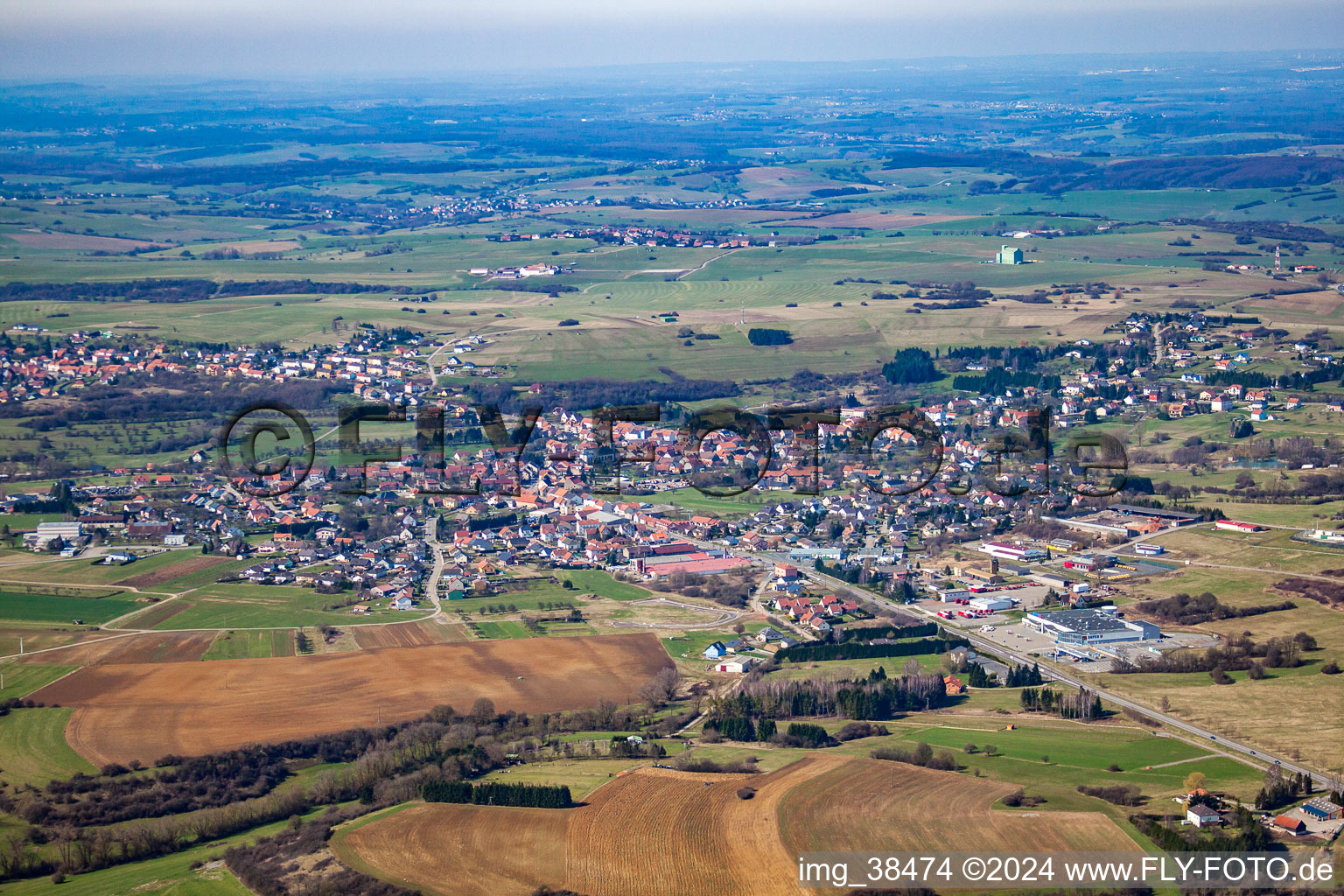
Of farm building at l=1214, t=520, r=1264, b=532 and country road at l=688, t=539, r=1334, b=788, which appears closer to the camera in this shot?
country road at l=688, t=539, r=1334, b=788

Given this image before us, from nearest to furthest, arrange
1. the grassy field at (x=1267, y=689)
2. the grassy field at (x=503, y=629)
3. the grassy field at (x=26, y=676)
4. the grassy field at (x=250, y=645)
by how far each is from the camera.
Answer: the grassy field at (x=1267, y=689)
the grassy field at (x=26, y=676)
the grassy field at (x=250, y=645)
the grassy field at (x=503, y=629)

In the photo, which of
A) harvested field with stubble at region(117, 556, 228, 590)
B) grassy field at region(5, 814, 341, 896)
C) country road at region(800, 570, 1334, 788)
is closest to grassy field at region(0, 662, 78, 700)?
harvested field with stubble at region(117, 556, 228, 590)

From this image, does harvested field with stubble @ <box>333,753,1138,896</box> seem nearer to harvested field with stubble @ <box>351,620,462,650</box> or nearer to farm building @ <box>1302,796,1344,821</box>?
farm building @ <box>1302,796,1344,821</box>

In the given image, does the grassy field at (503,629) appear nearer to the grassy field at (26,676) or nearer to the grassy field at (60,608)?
the grassy field at (60,608)

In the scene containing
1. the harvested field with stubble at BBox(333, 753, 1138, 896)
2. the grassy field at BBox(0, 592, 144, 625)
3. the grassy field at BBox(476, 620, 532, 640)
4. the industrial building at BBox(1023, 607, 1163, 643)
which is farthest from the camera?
the grassy field at BBox(0, 592, 144, 625)

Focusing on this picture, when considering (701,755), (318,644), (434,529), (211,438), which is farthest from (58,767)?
(211,438)

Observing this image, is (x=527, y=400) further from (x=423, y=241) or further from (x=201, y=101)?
(x=201, y=101)

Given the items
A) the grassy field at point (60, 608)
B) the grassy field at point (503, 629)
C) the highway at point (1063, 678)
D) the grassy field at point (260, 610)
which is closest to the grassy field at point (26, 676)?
the grassy field at point (60, 608)
